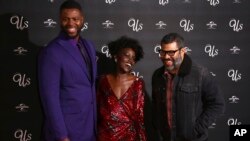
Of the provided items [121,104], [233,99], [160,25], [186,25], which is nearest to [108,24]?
[160,25]

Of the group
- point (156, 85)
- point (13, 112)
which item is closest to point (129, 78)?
point (156, 85)

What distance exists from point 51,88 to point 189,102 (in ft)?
A: 3.09

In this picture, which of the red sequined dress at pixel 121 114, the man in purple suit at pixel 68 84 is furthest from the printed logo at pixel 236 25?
the man in purple suit at pixel 68 84

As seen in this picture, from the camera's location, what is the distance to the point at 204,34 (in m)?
3.41

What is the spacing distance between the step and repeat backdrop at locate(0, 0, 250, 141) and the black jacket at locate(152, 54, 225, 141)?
0.86 meters

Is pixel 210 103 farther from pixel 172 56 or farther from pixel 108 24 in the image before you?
pixel 108 24

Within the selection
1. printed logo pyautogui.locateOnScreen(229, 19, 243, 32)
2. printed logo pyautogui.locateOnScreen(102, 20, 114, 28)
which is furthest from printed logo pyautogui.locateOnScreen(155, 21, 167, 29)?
printed logo pyautogui.locateOnScreen(229, 19, 243, 32)

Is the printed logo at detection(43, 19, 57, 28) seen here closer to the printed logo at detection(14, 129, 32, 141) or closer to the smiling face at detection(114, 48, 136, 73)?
the smiling face at detection(114, 48, 136, 73)

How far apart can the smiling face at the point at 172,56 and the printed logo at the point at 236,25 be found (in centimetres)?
122

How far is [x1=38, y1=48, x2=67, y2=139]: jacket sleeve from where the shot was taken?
2.23 m

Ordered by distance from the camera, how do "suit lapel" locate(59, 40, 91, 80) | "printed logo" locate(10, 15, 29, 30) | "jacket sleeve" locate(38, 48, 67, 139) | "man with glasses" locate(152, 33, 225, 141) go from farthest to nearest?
"printed logo" locate(10, 15, 29, 30), "man with glasses" locate(152, 33, 225, 141), "suit lapel" locate(59, 40, 91, 80), "jacket sleeve" locate(38, 48, 67, 139)

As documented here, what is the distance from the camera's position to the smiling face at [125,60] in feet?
8.47

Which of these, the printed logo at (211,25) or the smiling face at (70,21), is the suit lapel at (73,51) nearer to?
the smiling face at (70,21)

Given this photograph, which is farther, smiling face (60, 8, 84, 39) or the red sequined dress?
the red sequined dress
